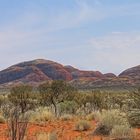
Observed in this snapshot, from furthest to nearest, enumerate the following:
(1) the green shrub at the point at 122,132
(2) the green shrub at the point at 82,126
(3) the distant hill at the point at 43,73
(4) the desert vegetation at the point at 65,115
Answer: (3) the distant hill at the point at 43,73 → (2) the green shrub at the point at 82,126 → (4) the desert vegetation at the point at 65,115 → (1) the green shrub at the point at 122,132

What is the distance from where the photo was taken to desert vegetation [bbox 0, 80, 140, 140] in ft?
53.9

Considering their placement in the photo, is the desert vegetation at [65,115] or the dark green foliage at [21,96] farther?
the dark green foliage at [21,96]

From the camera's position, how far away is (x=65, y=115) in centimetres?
2778

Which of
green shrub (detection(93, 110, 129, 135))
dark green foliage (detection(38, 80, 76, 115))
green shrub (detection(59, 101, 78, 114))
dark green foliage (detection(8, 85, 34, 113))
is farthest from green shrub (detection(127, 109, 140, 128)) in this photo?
dark green foliage (detection(8, 85, 34, 113))

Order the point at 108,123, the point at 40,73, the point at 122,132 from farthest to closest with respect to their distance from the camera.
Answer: the point at 40,73
the point at 108,123
the point at 122,132

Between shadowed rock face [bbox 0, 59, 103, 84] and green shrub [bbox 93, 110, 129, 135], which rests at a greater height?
shadowed rock face [bbox 0, 59, 103, 84]

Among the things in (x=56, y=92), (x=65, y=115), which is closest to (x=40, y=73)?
(x=56, y=92)

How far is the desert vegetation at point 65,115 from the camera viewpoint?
16422mm

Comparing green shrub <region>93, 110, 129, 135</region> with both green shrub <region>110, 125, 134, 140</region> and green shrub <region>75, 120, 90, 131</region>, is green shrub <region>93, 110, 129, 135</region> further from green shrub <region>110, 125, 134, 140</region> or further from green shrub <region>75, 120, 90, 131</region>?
green shrub <region>110, 125, 134, 140</region>

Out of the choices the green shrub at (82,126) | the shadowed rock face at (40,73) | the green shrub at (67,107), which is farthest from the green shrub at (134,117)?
the shadowed rock face at (40,73)

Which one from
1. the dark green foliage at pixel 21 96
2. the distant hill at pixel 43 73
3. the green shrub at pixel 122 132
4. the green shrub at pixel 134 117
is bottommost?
the green shrub at pixel 122 132

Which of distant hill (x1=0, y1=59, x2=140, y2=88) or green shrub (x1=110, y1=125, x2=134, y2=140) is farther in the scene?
distant hill (x1=0, y1=59, x2=140, y2=88)

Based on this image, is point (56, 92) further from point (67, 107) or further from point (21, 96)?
point (21, 96)

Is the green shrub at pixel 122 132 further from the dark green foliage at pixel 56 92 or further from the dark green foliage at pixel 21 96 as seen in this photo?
the dark green foliage at pixel 21 96
